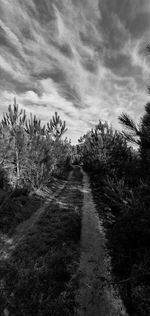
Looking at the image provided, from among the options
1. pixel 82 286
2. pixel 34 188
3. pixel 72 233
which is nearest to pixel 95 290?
pixel 82 286

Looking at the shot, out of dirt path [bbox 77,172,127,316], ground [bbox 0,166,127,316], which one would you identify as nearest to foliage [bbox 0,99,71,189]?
ground [bbox 0,166,127,316]

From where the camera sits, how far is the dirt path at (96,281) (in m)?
2.35

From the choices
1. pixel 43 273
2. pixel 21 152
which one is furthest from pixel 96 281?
pixel 21 152

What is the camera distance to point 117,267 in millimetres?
3244

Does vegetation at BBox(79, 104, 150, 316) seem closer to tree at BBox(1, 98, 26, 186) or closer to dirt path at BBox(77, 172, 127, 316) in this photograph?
dirt path at BBox(77, 172, 127, 316)

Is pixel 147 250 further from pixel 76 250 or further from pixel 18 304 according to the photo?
pixel 18 304

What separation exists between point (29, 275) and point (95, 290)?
4.55 ft

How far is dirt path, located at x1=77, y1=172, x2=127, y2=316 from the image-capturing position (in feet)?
7.70

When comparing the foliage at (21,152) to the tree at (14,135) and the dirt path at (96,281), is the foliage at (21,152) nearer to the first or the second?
the tree at (14,135)

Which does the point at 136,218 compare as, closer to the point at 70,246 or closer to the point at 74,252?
the point at 74,252

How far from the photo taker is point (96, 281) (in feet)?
9.52

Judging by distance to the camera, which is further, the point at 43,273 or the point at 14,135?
the point at 14,135

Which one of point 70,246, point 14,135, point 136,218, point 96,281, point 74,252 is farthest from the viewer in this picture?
point 14,135

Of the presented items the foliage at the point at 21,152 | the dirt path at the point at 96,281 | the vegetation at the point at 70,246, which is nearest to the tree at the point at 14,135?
the foliage at the point at 21,152
